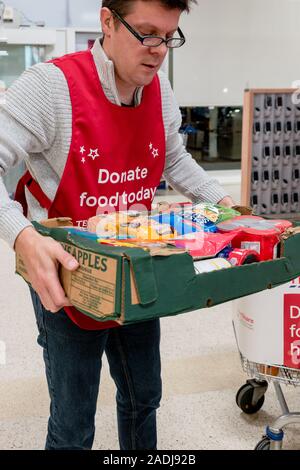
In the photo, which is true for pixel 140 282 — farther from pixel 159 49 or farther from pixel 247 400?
pixel 247 400

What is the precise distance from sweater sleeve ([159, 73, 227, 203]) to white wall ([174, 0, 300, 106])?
5737mm

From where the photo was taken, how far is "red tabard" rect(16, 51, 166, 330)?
130 cm

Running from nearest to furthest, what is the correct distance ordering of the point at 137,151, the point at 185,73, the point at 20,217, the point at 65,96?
the point at 20,217 < the point at 65,96 < the point at 137,151 < the point at 185,73

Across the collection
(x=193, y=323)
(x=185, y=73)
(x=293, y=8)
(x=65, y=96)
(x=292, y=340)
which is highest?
(x=293, y=8)

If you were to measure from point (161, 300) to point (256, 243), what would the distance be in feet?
0.96

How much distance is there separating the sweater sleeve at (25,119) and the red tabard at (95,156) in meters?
0.06

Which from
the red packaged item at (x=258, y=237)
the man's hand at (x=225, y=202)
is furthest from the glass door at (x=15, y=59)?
the red packaged item at (x=258, y=237)

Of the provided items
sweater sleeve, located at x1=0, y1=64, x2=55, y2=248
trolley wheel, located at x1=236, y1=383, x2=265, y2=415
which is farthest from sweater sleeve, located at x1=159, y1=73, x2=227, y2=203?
trolley wheel, located at x1=236, y1=383, x2=265, y2=415

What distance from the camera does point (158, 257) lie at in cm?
Answer: 100

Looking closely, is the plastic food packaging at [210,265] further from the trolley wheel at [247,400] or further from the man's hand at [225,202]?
the trolley wheel at [247,400]

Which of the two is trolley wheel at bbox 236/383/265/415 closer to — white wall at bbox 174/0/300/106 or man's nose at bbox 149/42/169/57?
man's nose at bbox 149/42/169/57

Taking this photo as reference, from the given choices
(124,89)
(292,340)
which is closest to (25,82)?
(124,89)

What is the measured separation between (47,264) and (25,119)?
0.35 m
